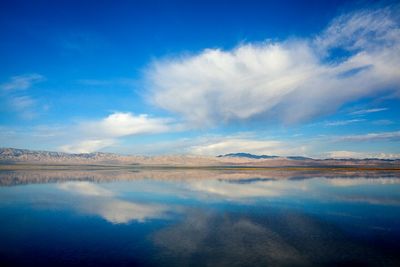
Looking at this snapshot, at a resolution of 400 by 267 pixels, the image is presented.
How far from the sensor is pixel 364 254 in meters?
11.9

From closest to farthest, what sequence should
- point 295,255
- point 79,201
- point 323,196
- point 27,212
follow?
point 295,255 → point 27,212 → point 79,201 → point 323,196

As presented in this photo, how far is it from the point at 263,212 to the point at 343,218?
4.66 meters

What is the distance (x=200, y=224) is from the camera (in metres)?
16.7

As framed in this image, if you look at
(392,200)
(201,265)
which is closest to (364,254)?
(201,265)

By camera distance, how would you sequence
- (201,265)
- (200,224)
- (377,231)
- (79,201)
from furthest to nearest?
1. (79,201)
2. (200,224)
3. (377,231)
4. (201,265)

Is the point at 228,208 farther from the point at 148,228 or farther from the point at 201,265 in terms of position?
the point at 201,265

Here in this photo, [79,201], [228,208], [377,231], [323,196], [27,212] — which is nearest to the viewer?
[377,231]

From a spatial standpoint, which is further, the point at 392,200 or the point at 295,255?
the point at 392,200

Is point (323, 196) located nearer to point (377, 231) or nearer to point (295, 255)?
point (377, 231)

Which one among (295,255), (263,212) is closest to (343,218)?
(263,212)

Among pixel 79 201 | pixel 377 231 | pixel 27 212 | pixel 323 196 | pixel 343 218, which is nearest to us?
pixel 377 231

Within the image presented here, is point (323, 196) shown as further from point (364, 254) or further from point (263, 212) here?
point (364, 254)

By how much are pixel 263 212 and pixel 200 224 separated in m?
5.17

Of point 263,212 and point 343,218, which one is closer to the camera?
point 343,218
